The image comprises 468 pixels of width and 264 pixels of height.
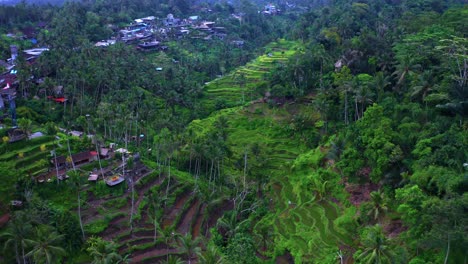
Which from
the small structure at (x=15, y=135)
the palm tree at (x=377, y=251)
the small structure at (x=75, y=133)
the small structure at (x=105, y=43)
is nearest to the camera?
the palm tree at (x=377, y=251)

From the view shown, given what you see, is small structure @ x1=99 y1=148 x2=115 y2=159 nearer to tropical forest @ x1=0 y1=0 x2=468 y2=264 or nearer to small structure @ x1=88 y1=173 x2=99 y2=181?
tropical forest @ x1=0 y1=0 x2=468 y2=264

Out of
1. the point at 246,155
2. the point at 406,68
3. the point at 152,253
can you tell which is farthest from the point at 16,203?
the point at 406,68

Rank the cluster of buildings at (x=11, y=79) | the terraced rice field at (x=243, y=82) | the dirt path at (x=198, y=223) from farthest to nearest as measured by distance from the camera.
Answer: the terraced rice field at (x=243, y=82), the cluster of buildings at (x=11, y=79), the dirt path at (x=198, y=223)

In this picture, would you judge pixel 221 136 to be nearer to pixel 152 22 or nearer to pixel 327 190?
pixel 327 190

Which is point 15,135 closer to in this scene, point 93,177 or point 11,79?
point 93,177

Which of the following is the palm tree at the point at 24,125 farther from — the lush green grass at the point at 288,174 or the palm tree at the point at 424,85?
the palm tree at the point at 424,85

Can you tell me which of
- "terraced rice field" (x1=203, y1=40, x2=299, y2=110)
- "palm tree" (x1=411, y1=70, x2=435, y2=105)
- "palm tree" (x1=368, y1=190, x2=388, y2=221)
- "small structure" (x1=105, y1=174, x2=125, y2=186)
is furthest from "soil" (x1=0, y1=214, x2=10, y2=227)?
"terraced rice field" (x1=203, y1=40, x2=299, y2=110)

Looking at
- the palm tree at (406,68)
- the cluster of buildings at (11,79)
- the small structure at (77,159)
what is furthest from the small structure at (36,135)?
the palm tree at (406,68)
